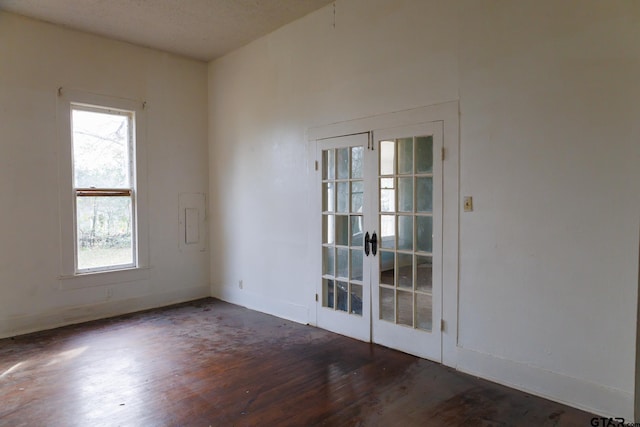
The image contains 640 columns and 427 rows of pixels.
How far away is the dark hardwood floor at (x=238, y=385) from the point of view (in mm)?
2682

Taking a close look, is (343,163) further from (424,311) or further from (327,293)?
(424,311)

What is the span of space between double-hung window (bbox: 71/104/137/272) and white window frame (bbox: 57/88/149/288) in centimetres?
3

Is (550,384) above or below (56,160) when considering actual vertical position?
below

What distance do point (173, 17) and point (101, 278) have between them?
3259mm

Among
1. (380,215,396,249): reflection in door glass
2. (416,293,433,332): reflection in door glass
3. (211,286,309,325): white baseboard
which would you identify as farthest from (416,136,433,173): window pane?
(211,286,309,325): white baseboard

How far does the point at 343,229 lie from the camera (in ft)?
14.1

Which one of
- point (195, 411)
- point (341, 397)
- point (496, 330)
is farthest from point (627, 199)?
point (195, 411)

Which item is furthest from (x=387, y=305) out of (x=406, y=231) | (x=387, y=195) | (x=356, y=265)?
(x=387, y=195)

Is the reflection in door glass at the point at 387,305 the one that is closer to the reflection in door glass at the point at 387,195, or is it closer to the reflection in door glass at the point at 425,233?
the reflection in door glass at the point at 425,233

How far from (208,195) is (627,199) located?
16.7 ft

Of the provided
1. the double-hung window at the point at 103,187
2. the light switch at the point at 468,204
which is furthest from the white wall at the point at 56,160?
the light switch at the point at 468,204

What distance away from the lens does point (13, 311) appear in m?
4.40

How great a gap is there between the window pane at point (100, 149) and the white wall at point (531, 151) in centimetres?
265

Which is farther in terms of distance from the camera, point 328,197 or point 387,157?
point 328,197
